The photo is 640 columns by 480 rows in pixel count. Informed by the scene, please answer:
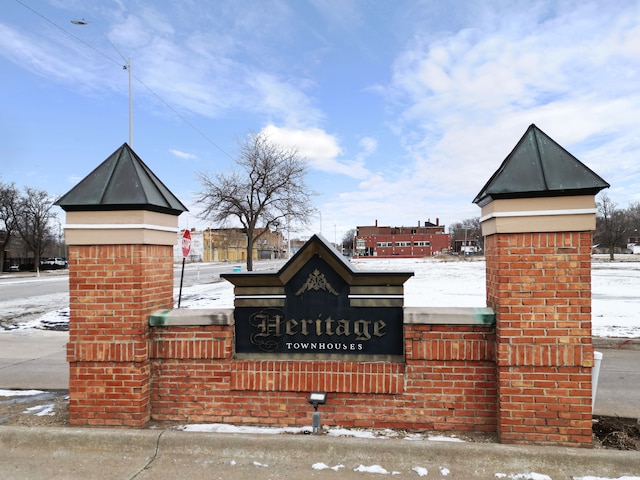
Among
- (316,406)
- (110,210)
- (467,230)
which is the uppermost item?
(467,230)

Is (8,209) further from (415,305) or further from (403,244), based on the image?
(403,244)

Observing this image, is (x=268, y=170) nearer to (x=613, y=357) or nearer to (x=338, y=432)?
(x=613, y=357)

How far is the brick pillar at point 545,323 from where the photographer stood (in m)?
3.44

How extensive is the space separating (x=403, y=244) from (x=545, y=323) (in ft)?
310

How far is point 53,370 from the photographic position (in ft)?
22.7

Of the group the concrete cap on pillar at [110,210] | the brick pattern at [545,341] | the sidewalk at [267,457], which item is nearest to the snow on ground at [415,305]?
the sidewalk at [267,457]

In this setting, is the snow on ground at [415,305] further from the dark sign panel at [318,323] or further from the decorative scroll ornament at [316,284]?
the decorative scroll ornament at [316,284]

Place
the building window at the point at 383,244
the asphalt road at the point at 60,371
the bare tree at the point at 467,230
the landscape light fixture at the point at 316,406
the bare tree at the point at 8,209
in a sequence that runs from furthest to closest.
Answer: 1. the bare tree at the point at 467,230
2. the building window at the point at 383,244
3. the bare tree at the point at 8,209
4. the asphalt road at the point at 60,371
5. the landscape light fixture at the point at 316,406

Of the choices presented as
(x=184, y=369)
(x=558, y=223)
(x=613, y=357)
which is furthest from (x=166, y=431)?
(x=613, y=357)

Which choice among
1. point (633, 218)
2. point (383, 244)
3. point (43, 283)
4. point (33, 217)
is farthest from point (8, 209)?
point (633, 218)

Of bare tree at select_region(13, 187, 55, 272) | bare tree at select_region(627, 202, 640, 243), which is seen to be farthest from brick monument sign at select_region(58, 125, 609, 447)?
bare tree at select_region(627, 202, 640, 243)

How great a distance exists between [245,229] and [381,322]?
1962 centimetres

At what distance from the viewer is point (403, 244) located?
316 feet

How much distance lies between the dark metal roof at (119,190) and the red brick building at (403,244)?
90.6 metres
